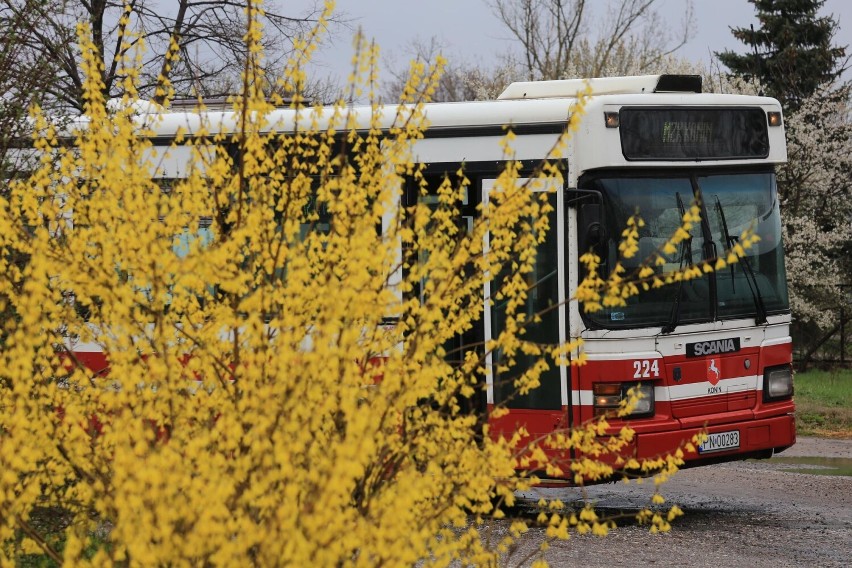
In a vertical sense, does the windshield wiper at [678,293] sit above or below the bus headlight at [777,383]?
above

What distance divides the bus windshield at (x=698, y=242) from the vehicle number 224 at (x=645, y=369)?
10.6 inches

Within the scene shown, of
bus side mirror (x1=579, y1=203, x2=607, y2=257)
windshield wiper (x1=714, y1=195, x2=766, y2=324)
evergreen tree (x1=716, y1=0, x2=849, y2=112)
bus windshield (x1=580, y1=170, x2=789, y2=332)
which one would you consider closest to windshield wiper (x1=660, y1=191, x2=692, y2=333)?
bus windshield (x1=580, y1=170, x2=789, y2=332)

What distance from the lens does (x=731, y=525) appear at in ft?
32.9

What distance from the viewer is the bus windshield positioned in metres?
9.66

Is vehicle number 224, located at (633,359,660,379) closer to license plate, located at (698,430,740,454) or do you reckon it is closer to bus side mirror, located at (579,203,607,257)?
license plate, located at (698,430,740,454)

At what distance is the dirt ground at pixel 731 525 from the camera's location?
28.0 ft

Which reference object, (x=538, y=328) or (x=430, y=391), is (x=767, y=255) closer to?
(x=538, y=328)

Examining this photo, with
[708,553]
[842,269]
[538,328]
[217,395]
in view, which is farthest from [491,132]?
[842,269]

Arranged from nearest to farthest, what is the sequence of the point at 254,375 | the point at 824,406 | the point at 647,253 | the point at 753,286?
the point at 254,375
the point at 647,253
the point at 753,286
the point at 824,406

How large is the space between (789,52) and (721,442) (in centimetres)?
2531

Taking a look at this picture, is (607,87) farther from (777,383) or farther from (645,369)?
(777,383)

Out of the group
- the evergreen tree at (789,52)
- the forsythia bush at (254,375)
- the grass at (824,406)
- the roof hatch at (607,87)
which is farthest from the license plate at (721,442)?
the evergreen tree at (789,52)

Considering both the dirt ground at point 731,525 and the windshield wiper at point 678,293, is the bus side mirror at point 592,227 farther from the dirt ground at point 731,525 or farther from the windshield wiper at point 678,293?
the dirt ground at point 731,525

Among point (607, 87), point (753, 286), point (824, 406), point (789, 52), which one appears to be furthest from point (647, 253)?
point (789, 52)
